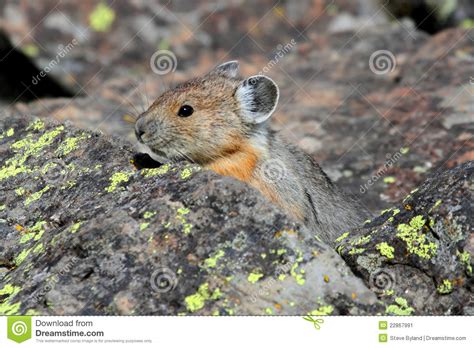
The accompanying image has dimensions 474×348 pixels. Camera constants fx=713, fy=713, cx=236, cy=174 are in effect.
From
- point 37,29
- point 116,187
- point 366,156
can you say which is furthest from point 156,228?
point 37,29

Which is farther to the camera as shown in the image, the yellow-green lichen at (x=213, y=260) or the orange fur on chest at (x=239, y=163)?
the orange fur on chest at (x=239, y=163)

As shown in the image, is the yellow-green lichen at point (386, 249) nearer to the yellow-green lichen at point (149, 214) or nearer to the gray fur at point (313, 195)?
the gray fur at point (313, 195)

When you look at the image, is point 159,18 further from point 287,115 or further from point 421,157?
point 421,157

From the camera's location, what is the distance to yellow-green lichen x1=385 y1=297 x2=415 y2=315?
19.2ft

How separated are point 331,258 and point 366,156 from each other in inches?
238

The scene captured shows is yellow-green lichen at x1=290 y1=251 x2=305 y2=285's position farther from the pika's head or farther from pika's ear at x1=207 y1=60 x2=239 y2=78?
pika's ear at x1=207 y1=60 x2=239 y2=78

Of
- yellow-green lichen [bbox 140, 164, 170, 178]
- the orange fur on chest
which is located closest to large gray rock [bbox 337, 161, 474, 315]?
yellow-green lichen [bbox 140, 164, 170, 178]

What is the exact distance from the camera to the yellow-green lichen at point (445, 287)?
5.91m

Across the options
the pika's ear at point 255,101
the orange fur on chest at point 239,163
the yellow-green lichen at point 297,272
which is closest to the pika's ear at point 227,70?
the pika's ear at point 255,101

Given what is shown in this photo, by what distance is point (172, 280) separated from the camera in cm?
583

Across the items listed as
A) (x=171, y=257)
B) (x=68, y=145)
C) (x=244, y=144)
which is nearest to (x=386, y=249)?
(x=171, y=257)

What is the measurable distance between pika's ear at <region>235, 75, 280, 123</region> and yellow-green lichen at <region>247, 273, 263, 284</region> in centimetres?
345

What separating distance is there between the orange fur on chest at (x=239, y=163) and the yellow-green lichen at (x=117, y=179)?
4.76 feet
